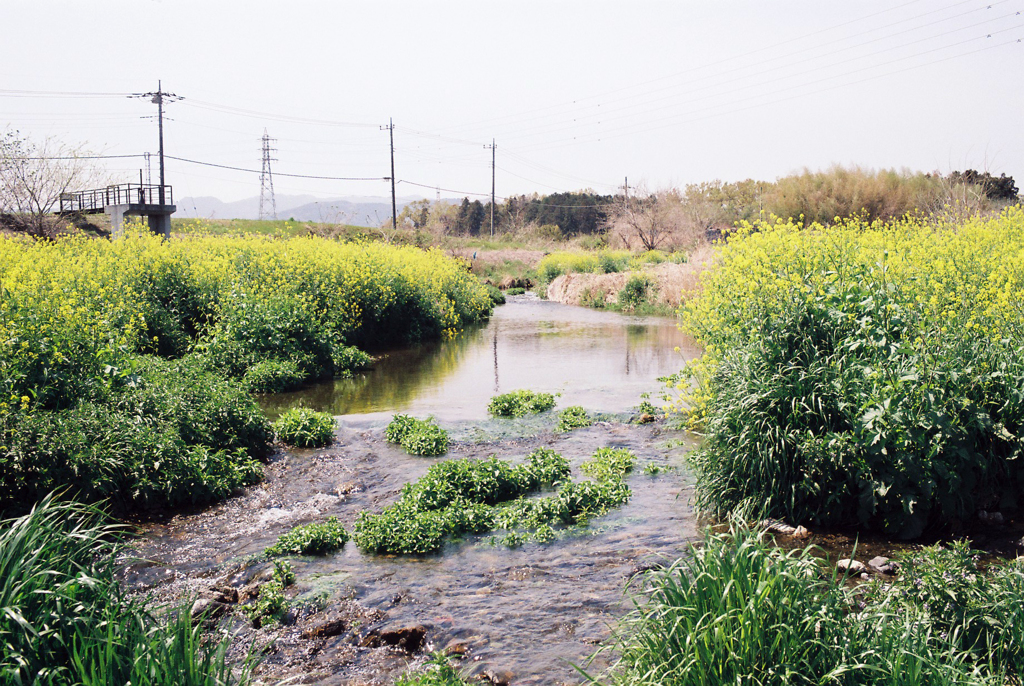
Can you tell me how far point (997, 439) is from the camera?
6094mm

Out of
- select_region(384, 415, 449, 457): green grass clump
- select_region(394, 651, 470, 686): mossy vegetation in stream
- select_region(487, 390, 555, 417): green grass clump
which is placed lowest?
select_region(394, 651, 470, 686): mossy vegetation in stream

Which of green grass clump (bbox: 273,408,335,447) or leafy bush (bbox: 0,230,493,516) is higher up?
leafy bush (bbox: 0,230,493,516)

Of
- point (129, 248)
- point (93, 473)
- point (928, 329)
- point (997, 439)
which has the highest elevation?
point (129, 248)

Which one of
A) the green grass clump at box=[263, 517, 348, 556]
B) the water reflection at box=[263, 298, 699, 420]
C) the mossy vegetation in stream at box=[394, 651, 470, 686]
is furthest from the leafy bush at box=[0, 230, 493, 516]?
the mossy vegetation in stream at box=[394, 651, 470, 686]

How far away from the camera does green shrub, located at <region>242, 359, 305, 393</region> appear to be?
1314cm

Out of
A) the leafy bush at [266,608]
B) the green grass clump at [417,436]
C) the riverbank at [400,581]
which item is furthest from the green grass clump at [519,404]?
the leafy bush at [266,608]

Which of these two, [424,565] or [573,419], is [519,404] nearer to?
[573,419]

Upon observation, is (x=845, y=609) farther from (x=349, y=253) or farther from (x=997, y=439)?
(x=349, y=253)

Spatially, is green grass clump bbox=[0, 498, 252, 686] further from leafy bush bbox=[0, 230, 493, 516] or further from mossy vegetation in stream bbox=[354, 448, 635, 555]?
leafy bush bbox=[0, 230, 493, 516]

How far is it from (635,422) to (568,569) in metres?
5.20

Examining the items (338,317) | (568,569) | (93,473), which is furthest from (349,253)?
(568,569)

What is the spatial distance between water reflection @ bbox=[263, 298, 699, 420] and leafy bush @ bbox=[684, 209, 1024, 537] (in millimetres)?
5281

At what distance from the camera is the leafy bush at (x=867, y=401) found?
5730 millimetres

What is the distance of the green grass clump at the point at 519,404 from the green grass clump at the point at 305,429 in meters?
2.82
